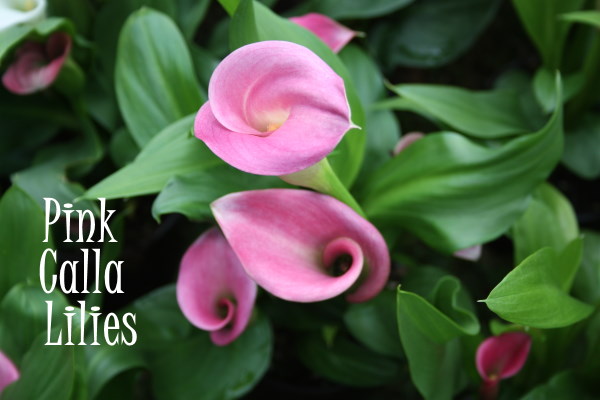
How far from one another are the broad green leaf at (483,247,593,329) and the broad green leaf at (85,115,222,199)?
23 cm

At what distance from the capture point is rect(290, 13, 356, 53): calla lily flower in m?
0.62

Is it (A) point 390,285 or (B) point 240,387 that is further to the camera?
(A) point 390,285

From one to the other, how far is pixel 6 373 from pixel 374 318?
0.30m

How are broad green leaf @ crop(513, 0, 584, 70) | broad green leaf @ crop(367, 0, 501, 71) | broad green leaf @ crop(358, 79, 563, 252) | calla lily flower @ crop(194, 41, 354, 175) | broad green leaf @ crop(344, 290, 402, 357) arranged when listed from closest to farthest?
calla lily flower @ crop(194, 41, 354, 175), broad green leaf @ crop(358, 79, 563, 252), broad green leaf @ crop(344, 290, 402, 357), broad green leaf @ crop(513, 0, 584, 70), broad green leaf @ crop(367, 0, 501, 71)

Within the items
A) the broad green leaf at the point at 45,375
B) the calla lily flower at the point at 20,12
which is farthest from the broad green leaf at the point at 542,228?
the calla lily flower at the point at 20,12

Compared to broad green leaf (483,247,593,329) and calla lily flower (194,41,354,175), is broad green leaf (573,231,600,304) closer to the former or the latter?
broad green leaf (483,247,593,329)

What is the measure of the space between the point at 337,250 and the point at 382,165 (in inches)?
4.9

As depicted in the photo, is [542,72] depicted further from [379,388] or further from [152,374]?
[152,374]

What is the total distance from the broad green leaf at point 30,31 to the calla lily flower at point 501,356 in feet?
1.49

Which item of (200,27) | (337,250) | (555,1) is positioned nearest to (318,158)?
(337,250)

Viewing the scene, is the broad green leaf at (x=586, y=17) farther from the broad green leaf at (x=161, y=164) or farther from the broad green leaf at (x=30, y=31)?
the broad green leaf at (x=30, y=31)

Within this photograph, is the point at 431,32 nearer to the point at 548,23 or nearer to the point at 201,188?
the point at 548,23

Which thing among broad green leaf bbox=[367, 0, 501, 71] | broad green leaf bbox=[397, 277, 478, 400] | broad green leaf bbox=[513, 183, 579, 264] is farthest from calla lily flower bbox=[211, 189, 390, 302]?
broad green leaf bbox=[367, 0, 501, 71]

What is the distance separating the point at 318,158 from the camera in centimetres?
41
